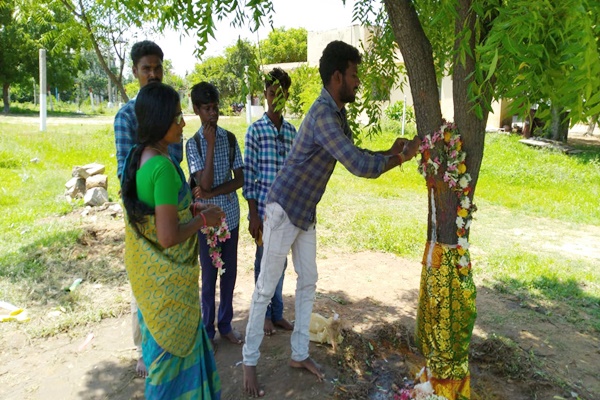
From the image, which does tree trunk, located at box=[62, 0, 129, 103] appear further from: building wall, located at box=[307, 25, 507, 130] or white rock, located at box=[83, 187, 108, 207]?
building wall, located at box=[307, 25, 507, 130]

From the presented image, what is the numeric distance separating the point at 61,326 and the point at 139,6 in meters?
2.51

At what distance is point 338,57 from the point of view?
2.69 metres

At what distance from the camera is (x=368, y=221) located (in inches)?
282

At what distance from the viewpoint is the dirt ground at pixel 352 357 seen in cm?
307

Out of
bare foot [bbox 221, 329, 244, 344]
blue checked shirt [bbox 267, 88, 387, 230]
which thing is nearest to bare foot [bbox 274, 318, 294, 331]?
bare foot [bbox 221, 329, 244, 344]

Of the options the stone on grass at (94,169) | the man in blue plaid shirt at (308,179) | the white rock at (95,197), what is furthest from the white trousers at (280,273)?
the stone on grass at (94,169)

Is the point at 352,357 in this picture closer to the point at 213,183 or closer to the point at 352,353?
the point at 352,353

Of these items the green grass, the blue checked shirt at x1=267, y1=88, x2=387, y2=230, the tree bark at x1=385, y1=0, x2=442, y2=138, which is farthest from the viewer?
the green grass

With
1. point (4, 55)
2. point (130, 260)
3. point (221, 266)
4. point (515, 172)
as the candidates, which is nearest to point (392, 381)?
point (221, 266)

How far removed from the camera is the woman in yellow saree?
2129mm

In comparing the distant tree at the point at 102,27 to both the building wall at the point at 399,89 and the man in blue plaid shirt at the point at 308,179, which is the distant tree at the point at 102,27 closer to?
the man in blue plaid shirt at the point at 308,179

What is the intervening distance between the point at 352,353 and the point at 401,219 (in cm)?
425

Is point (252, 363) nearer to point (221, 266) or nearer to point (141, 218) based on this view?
point (221, 266)

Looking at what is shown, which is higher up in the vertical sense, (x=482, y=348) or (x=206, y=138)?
(x=206, y=138)
